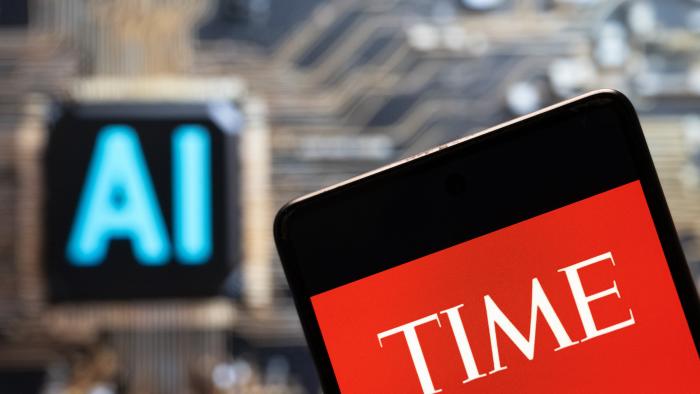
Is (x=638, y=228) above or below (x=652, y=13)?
below

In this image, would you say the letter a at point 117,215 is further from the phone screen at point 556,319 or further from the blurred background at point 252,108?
the phone screen at point 556,319

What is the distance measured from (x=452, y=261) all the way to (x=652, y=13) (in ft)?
2.62

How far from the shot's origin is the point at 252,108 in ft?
2.90

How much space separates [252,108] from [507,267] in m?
0.69

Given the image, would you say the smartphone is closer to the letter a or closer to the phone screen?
the phone screen

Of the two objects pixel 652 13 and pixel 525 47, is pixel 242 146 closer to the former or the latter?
pixel 525 47

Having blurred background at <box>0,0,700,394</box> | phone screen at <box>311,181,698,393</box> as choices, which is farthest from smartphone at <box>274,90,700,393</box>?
blurred background at <box>0,0,700,394</box>

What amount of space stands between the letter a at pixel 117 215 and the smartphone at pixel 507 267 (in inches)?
25.3

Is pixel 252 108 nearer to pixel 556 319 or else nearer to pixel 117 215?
pixel 117 215

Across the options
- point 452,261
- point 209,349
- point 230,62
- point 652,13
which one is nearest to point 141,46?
point 230,62

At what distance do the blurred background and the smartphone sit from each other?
64 centimetres

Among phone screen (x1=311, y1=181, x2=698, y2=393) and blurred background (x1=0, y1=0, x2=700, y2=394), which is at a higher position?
blurred background (x1=0, y1=0, x2=700, y2=394)

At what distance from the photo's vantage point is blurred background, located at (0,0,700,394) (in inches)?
33.8

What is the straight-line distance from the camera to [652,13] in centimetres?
93
